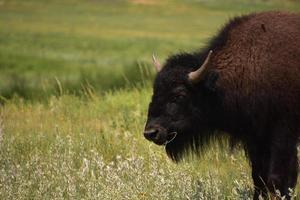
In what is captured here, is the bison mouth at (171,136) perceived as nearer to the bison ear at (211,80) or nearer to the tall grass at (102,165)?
the tall grass at (102,165)

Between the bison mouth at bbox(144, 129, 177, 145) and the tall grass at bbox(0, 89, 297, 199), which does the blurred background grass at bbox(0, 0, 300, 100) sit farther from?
the bison mouth at bbox(144, 129, 177, 145)

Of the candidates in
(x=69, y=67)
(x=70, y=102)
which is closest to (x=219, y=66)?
(x=70, y=102)

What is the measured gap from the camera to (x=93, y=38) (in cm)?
4047

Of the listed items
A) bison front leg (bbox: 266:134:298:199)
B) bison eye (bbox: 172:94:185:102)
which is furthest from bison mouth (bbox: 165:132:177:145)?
bison front leg (bbox: 266:134:298:199)

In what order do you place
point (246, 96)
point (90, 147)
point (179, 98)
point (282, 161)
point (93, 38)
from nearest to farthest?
point (282, 161), point (246, 96), point (179, 98), point (90, 147), point (93, 38)

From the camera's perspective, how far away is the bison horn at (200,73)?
287 inches

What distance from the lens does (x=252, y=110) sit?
715 cm

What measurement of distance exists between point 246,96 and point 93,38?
3359 cm

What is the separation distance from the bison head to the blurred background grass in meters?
1.19

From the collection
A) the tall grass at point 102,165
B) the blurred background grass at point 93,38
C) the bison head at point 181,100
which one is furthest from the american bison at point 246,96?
the blurred background grass at point 93,38

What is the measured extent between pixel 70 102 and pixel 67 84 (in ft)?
12.3

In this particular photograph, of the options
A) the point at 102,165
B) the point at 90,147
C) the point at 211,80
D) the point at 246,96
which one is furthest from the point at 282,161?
the point at 90,147

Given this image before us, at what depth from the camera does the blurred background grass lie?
17156mm

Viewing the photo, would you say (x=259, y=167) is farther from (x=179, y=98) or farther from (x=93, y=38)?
(x=93, y=38)
